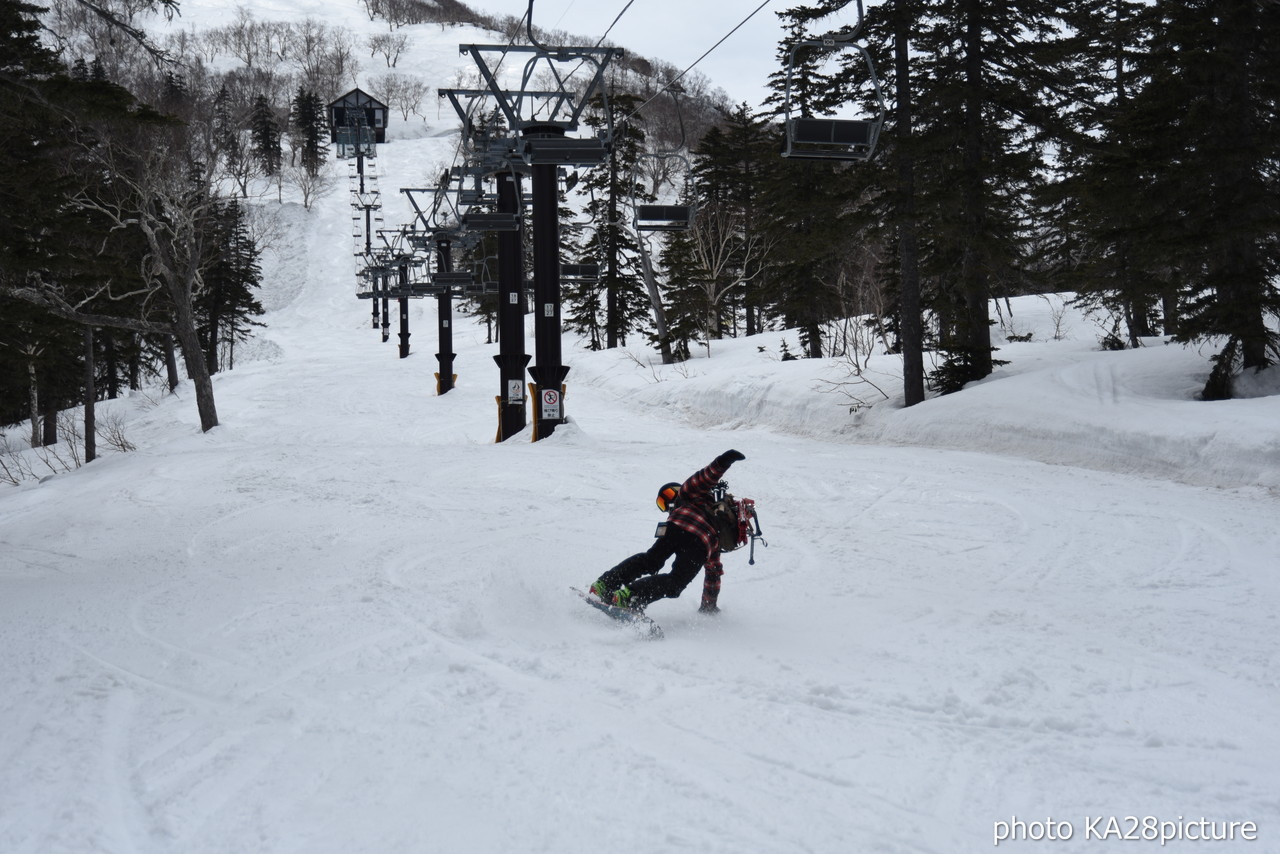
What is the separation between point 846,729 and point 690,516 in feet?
6.16

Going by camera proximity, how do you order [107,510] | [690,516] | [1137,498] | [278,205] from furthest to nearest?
1. [278,205]
2. [107,510]
3. [1137,498]
4. [690,516]

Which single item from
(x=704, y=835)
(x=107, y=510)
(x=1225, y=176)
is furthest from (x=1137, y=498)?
(x=107, y=510)

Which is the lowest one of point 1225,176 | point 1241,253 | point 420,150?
point 1241,253

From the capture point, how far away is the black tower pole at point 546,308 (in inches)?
634

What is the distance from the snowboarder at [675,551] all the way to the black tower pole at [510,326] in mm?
12412

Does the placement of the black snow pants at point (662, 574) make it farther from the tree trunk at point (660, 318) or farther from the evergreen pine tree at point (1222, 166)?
the tree trunk at point (660, 318)

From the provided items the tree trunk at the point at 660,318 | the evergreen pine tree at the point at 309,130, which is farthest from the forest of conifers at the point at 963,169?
the evergreen pine tree at the point at 309,130

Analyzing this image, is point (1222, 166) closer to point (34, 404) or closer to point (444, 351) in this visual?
point (444, 351)

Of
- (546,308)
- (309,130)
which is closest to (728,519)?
(546,308)

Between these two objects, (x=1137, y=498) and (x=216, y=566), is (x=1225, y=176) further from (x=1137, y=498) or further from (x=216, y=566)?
(x=216, y=566)

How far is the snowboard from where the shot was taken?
5.50m

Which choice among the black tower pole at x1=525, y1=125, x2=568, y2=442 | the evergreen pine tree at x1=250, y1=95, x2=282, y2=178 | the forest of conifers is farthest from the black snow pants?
the evergreen pine tree at x1=250, y1=95, x2=282, y2=178

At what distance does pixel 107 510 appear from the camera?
35.3 feet

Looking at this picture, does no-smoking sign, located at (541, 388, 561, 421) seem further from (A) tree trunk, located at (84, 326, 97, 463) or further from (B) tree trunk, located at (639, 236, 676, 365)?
(A) tree trunk, located at (84, 326, 97, 463)
